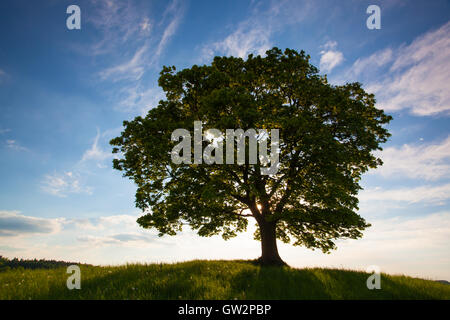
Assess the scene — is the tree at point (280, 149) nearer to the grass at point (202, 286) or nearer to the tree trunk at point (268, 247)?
the tree trunk at point (268, 247)

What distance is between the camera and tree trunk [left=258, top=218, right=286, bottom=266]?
19.8 m

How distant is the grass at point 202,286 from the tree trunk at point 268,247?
7621 mm

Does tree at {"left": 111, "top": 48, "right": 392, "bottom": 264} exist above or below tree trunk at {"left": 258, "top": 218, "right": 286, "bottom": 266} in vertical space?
above

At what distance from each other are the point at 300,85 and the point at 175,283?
53.8ft

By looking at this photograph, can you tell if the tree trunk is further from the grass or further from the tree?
the grass

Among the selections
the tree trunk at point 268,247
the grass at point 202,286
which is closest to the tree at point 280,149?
the tree trunk at point 268,247

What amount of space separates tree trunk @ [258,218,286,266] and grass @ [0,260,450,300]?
762 cm

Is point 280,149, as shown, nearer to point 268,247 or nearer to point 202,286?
point 268,247

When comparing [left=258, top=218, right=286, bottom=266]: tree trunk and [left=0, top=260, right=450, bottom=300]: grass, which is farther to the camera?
[left=258, top=218, right=286, bottom=266]: tree trunk

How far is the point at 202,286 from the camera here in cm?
927

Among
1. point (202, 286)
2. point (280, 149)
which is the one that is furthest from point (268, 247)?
point (202, 286)

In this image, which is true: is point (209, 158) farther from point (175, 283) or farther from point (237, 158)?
point (175, 283)

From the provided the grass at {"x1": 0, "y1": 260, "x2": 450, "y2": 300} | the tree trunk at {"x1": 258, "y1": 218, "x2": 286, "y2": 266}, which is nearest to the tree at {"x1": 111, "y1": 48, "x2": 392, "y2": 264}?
the tree trunk at {"x1": 258, "y1": 218, "x2": 286, "y2": 266}

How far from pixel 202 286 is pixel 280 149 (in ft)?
40.9
